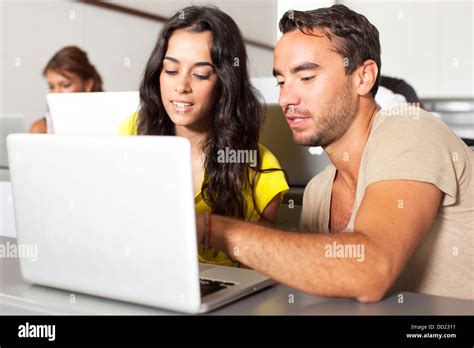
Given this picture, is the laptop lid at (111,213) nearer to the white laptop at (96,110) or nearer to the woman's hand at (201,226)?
the woman's hand at (201,226)

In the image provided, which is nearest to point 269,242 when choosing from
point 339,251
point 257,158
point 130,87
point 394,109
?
point 339,251

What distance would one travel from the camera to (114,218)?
0.77 metres

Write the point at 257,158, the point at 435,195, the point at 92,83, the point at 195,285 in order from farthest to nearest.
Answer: the point at 92,83 < the point at 257,158 < the point at 435,195 < the point at 195,285

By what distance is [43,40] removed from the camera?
3402 millimetres

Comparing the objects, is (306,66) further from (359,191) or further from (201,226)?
(201,226)

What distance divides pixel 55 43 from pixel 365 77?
261 centimetres

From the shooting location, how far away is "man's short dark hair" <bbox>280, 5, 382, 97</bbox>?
1.25m

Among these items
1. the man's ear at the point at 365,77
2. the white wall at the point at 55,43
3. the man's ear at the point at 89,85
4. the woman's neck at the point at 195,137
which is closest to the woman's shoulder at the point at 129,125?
the woman's neck at the point at 195,137

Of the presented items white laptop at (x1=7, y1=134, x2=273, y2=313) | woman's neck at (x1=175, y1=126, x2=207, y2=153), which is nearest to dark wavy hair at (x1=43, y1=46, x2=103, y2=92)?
woman's neck at (x1=175, y1=126, x2=207, y2=153)

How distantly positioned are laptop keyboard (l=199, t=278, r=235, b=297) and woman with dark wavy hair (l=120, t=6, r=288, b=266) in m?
0.62

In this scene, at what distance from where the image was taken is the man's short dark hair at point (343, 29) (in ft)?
4.09

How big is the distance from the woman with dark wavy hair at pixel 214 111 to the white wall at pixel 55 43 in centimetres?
196
